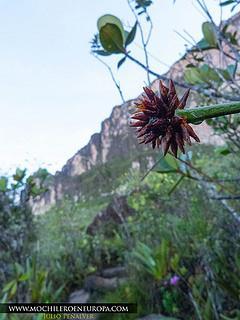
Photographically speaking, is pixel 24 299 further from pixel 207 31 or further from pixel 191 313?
pixel 207 31

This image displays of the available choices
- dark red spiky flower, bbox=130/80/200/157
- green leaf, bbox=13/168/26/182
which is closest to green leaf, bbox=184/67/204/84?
dark red spiky flower, bbox=130/80/200/157

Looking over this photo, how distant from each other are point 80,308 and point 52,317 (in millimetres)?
331

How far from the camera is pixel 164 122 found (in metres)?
0.20

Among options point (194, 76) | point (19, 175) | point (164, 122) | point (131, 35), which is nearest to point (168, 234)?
point (19, 175)

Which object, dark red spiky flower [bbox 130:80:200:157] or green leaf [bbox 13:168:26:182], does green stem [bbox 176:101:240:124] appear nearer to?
dark red spiky flower [bbox 130:80:200:157]

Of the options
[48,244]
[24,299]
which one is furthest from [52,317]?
[48,244]

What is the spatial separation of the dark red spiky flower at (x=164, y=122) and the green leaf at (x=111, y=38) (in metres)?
0.62

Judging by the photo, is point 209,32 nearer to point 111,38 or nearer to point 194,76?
point 194,76

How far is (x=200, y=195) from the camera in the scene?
12.8 feet

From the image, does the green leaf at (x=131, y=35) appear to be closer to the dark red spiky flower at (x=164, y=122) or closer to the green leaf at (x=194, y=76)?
the green leaf at (x=194, y=76)

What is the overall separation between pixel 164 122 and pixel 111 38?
2.30ft

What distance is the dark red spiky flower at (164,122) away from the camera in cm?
19

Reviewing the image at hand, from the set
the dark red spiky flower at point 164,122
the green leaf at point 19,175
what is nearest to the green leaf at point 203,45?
the dark red spiky flower at point 164,122

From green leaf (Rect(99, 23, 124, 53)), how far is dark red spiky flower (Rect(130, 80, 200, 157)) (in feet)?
2.03
